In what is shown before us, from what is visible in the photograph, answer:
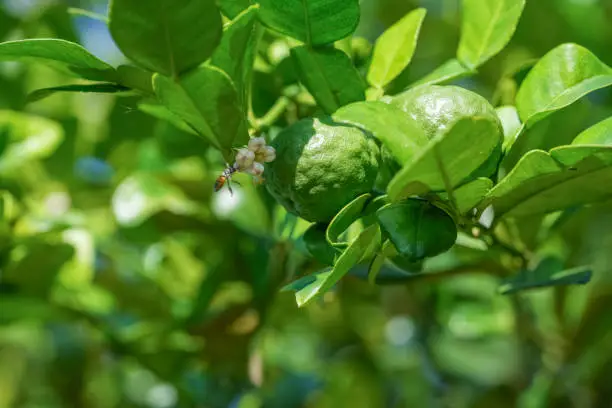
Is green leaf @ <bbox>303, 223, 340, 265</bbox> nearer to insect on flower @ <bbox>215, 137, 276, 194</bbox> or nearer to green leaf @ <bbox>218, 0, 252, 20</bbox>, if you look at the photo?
insect on flower @ <bbox>215, 137, 276, 194</bbox>

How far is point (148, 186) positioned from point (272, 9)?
0.76 meters

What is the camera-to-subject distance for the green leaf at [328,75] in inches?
Result: 38.3

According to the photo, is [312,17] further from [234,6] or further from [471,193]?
[471,193]

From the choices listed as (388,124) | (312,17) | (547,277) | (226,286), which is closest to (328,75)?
(312,17)

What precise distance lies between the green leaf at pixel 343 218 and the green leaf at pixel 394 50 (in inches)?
8.4

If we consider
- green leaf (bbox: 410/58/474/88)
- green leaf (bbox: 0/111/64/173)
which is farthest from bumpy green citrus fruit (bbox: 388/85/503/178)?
green leaf (bbox: 0/111/64/173)

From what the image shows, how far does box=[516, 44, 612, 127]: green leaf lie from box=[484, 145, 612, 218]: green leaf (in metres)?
A: 0.09

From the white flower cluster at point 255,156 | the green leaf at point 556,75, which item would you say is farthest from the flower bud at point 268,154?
the green leaf at point 556,75

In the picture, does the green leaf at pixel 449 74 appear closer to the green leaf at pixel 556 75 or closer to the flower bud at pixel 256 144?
the green leaf at pixel 556 75

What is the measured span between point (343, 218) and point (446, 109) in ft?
0.57

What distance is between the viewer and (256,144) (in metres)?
0.92

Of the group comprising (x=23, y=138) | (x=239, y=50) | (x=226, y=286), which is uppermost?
(x=239, y=50)

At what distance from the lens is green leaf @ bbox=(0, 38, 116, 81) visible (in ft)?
2.93

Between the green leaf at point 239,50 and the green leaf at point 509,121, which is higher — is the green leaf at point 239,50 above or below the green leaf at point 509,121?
above
